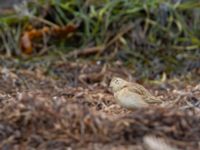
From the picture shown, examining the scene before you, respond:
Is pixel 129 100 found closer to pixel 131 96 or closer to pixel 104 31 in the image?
pixel 131 96

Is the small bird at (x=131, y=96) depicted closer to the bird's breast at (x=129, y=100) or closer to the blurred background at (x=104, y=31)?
the bird's breast at (x=129, y=100)

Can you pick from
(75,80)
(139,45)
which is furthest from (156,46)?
(75,80)

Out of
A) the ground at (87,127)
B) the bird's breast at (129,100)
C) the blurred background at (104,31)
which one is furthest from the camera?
the blurred background at (104,31)

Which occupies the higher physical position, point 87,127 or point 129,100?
point 87,127

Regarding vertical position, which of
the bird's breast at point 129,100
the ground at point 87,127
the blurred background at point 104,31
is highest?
the ground at point 87,127

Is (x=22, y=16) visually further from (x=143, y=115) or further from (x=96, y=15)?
(x=143, y=115)

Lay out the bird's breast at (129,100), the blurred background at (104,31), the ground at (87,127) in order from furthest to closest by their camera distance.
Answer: the blurred background at (104,31)
the bird's breast at (129,100)
the ground at (87,127)

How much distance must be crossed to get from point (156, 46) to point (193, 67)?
60cm

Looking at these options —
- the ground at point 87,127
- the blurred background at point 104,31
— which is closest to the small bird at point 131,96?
the ground at point 87,127

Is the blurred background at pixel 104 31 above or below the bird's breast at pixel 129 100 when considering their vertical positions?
below

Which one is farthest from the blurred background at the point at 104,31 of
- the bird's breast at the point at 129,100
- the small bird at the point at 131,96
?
the bird's breast at the point at 129,100

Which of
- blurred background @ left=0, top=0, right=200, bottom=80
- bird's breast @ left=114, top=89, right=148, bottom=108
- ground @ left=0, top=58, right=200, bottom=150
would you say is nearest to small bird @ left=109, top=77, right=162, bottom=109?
bird's breast @ left=114, top=89, right=148, bottom=108

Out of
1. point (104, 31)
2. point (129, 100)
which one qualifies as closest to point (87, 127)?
point (129, 100)

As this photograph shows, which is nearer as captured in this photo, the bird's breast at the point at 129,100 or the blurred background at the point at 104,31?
the bird's breast at the point at 129,100
